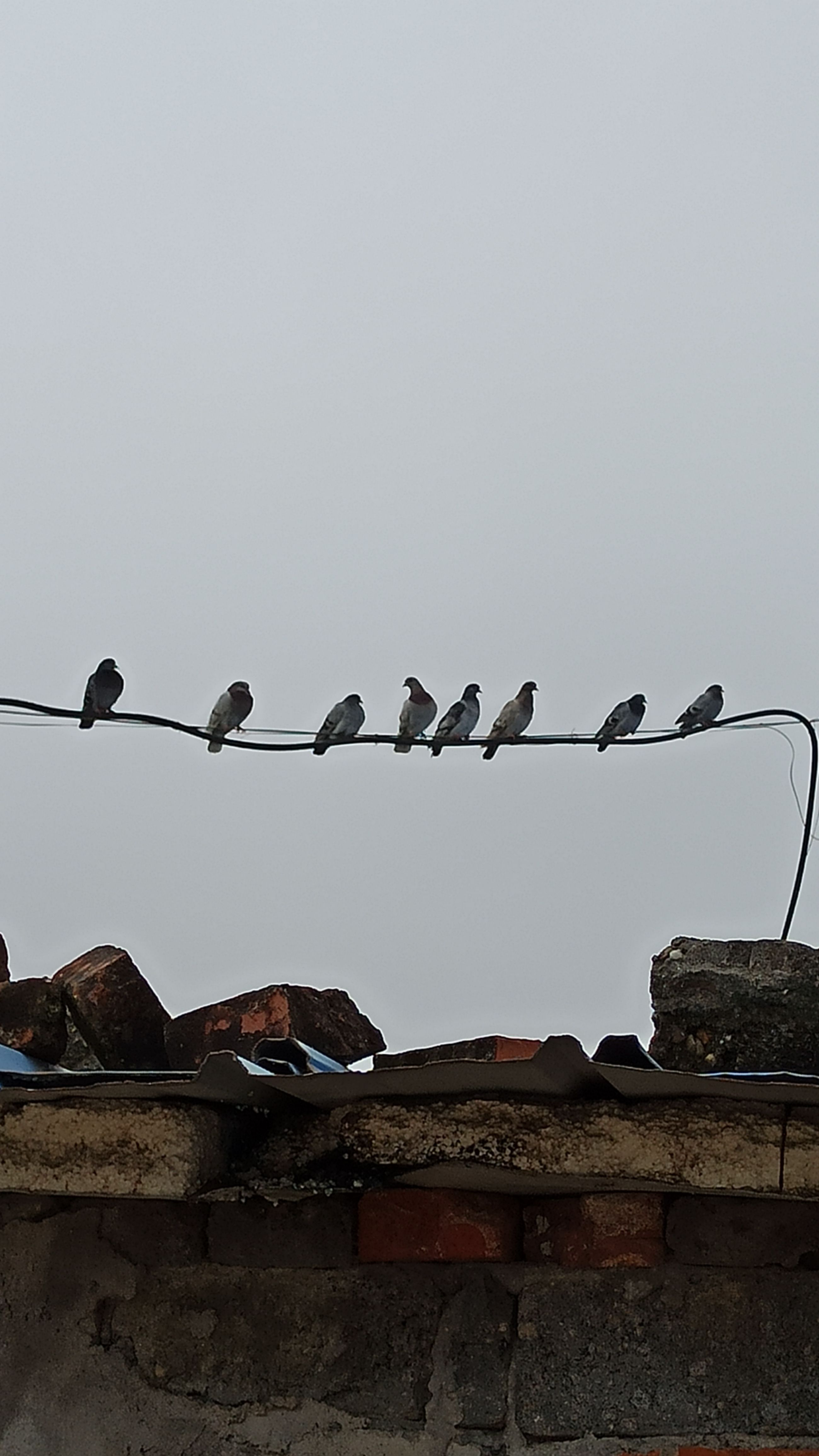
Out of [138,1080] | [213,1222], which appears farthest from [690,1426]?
[138,1080]

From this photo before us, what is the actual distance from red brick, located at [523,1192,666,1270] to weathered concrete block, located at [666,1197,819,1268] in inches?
1.3

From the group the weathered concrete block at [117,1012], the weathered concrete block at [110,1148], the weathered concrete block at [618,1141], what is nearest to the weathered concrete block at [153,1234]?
the weathered concrete block at [110,1148]

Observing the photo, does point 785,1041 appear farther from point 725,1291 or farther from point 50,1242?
point 50,1242

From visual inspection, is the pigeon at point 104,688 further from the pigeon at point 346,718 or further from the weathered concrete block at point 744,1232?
the weathered concrete block at point 744,1232

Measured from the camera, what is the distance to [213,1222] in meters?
2.50

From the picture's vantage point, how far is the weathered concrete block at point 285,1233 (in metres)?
2.45

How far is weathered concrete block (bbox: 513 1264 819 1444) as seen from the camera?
2291 millimetres

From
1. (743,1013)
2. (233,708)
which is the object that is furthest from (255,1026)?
(233,708)

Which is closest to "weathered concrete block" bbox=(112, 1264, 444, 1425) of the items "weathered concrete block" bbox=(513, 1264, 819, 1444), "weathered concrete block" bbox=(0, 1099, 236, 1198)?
"weathered concrete block" bbox=(513, 1264, 819, 1444)

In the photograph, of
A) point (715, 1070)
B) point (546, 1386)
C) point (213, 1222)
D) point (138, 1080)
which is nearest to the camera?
point (138, 1080)

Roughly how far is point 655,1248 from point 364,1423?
527 mm

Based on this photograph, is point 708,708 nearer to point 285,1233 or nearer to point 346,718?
point 346,718

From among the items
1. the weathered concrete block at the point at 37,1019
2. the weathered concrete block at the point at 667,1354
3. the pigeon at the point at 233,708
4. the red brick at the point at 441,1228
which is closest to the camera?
the weathered concrete block at the point at 667,1354

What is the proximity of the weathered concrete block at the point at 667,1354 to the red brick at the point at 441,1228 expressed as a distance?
100 millimetres
